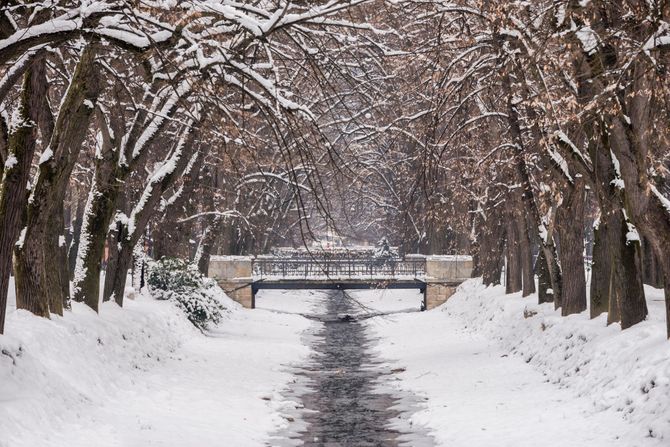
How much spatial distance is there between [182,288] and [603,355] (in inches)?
620

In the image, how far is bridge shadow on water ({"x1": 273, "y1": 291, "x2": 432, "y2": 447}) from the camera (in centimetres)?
1289

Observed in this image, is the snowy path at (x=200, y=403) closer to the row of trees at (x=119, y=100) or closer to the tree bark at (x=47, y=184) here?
the row of trees at (x=119, y=100)

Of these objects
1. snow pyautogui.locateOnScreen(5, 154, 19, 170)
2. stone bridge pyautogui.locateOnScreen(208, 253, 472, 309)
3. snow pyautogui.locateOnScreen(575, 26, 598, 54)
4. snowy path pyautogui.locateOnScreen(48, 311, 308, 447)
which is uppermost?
snow pyautogui.locateOnScreen(575, 26, 598, 54)

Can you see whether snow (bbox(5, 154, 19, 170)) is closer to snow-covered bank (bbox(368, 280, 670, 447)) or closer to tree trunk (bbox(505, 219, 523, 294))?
snow-covered bank (bbox(368, 280, 670, 447))

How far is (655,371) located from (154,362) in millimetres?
10362

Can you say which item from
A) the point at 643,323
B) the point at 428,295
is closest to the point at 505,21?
the point at 643,323

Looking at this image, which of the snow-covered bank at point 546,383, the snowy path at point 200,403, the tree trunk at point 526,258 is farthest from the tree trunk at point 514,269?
the snowy path at point 200,403

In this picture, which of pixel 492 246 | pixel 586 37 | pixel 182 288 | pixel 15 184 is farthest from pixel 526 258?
pixel 15 184

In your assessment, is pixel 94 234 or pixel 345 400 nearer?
pixel 345 400

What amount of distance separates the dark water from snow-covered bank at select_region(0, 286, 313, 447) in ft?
2.21

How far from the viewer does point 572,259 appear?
19.9 meters

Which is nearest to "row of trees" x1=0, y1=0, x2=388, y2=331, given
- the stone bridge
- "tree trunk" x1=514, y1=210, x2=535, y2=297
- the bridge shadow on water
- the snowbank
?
the bridge shadow on water

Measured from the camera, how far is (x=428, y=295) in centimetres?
4231

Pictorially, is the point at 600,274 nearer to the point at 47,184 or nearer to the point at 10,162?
the point at 47,184
